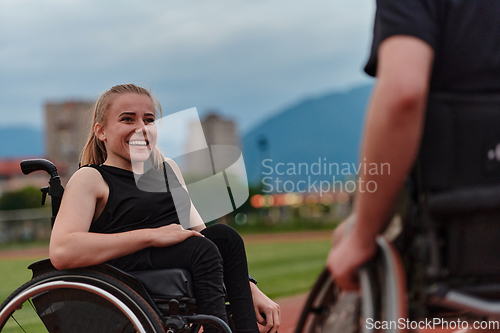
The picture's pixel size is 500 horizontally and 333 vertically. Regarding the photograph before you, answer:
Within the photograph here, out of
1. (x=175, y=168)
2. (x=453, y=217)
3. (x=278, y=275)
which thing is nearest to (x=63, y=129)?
(x=278, y=275)

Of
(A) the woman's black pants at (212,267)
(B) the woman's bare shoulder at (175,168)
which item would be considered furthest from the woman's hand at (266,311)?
(B) the woman's bare shoulder at (175,168)

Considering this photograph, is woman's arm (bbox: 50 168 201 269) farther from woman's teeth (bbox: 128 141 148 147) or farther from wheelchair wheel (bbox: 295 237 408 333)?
wheelchair wheel (bbox: 295 237 408 333)

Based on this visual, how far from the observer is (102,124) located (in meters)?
1.80

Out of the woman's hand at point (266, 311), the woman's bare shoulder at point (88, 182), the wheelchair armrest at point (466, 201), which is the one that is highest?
the wheelchair armrest at point (466, 201)

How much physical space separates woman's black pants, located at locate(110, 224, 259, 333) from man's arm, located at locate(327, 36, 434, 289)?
0.82m

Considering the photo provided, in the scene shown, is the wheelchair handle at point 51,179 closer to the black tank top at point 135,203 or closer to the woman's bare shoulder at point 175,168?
the black tank top at point 135,203

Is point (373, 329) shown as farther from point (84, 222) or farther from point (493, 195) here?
point (84, 222)

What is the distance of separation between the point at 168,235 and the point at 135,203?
0.17m

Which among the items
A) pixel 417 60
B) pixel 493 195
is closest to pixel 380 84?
pixel 417 60

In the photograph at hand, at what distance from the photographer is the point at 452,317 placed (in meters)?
0.92

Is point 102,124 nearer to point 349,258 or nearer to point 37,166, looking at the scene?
point 37,166

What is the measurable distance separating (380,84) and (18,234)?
26683 mm

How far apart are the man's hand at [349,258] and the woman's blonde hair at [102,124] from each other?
42.3 inches

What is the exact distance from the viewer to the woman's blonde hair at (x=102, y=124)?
70.9 inches
